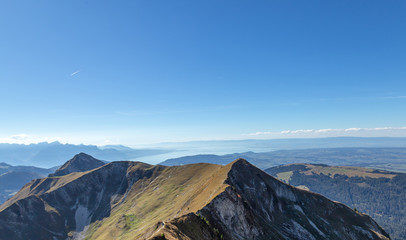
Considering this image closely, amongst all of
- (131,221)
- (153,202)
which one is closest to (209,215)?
(131,221)

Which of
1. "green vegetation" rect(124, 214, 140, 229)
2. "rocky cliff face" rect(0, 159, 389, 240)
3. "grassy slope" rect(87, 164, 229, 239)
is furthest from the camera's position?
"green vegetation" rect(124, 214, 140, 229)

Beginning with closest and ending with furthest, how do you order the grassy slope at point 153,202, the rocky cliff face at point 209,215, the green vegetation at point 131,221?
the rocky cliff face at point 209,215
the grassy slope at point 153,202
the green vegetation at point 131,221

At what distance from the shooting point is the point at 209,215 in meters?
77.1

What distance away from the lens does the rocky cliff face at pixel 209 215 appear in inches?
3145

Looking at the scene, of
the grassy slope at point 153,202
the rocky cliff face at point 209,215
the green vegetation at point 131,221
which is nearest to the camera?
the rocky cliff face at point 209,215

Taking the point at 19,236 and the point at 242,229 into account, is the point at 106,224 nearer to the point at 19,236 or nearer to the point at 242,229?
the point at 19,236

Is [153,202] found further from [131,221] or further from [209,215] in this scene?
[209,215]

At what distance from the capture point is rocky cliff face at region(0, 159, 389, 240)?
79.9 m

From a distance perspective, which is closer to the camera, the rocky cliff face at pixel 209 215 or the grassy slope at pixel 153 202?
the rocky cliff face at pixel 209 215

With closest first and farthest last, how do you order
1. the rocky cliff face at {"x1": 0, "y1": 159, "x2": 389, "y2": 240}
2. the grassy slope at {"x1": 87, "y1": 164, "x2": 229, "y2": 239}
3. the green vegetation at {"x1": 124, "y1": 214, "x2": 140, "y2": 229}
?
the rocky cliff face at {"x1": 0, "y1": 159, "x2": 389, "y2": 240}
the grassy slope at {"x1": 87, "y1": 164, "x2": 229, "y2": 239}
the green vegetation at {"x1": 124, "y1": 214, "x2": 140, "y2": 229}

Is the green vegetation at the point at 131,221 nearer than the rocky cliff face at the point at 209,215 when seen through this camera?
No

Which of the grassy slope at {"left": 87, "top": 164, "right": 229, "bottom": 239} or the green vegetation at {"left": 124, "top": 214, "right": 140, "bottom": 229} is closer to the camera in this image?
the grassy slope at {"left": 87, "top": 164, "right": 229, "bottom": 239}

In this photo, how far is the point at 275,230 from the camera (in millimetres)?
102688

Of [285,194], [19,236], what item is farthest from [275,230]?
[19,236]
